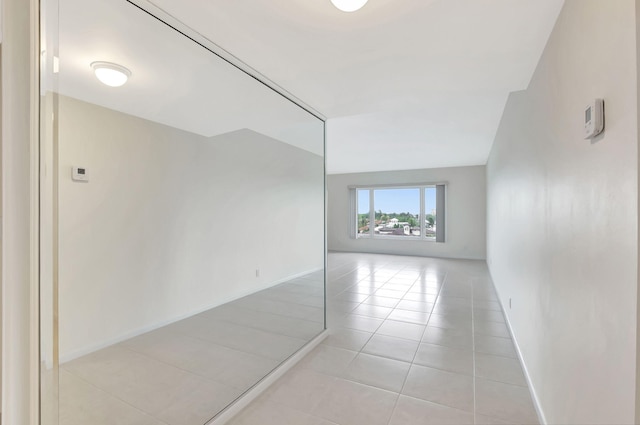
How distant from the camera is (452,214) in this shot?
296 inches

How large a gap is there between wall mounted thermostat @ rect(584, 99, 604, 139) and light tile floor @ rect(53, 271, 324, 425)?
1.96 meters

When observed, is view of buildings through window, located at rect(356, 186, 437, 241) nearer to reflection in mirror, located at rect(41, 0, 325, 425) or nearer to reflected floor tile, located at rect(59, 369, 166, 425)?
reflection in mirror, located at rect(41, 0, 325, 425)

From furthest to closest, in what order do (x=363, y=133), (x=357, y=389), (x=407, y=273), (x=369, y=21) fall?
(x=407, y=273) → (x=363, y=133) → (x=357, y=389) → (x=369, y=21)

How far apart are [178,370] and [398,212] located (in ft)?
24.0

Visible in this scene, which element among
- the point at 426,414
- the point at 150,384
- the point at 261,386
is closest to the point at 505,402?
the point at 426,414

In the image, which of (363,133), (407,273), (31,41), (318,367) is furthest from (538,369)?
(407,273)

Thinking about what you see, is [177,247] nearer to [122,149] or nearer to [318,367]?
[122,149]

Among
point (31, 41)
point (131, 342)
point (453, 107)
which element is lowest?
point (131, 342)

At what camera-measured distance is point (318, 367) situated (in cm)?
225

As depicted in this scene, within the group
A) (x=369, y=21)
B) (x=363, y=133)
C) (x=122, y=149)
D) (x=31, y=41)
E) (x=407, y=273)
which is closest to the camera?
(x=31, y=41)

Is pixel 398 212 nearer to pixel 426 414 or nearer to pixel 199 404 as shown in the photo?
pixel 426 414

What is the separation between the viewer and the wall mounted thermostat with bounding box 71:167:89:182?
140 centimetres

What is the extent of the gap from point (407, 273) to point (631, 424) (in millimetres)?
5085

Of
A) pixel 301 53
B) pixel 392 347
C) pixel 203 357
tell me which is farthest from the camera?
pixel 392 347
